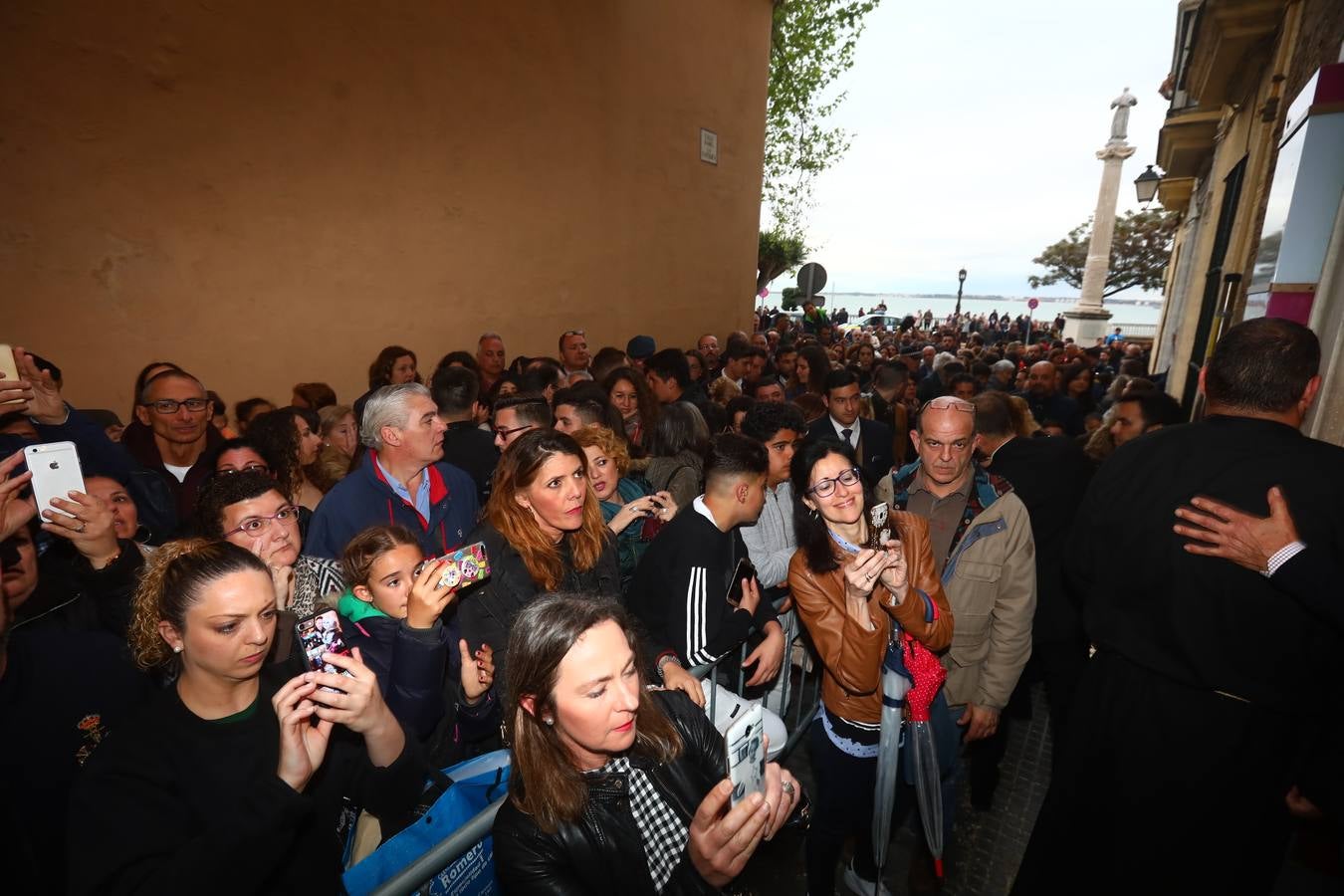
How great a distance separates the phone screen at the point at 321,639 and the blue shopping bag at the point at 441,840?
0.50 metres

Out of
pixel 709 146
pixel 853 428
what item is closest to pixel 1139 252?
pixel 709 146

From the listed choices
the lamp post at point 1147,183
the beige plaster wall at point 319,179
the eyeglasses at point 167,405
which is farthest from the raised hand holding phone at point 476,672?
the lamp post at point 1147,183

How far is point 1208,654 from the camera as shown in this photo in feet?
7.71

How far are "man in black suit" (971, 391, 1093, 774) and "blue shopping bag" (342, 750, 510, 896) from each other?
2865 millimetres

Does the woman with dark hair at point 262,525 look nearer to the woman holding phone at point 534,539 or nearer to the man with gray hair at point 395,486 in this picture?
the man with gray hair at point 395,486

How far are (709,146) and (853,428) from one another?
9839mm

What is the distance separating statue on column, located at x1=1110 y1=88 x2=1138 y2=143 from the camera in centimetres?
2130

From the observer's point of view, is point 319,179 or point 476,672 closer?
point 476,672

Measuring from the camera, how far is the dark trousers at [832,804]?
2.87 m

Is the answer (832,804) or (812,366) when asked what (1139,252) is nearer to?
(812,366)

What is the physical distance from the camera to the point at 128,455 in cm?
385

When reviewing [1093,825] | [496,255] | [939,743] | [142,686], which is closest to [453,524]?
[142,686]

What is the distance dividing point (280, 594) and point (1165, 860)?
3.83 m

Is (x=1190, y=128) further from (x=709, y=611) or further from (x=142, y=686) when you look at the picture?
(x=142, y=686)
